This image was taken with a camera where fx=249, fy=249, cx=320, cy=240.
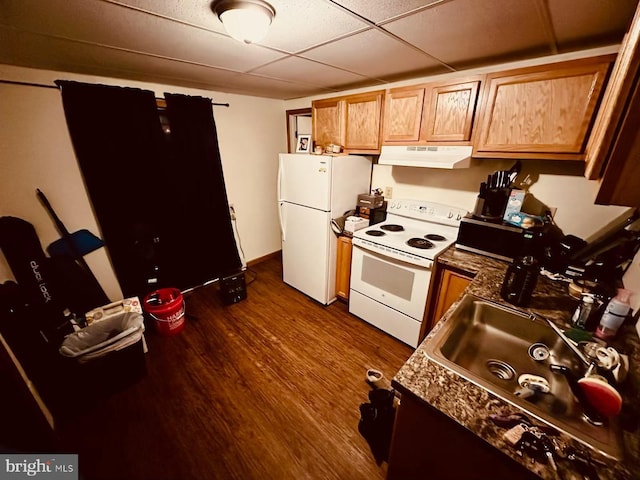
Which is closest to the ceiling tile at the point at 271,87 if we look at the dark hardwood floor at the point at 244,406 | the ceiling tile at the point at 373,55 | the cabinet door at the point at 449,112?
the ceiling tile at the point at 373,55

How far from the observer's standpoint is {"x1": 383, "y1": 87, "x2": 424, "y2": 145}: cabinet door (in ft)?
6.61

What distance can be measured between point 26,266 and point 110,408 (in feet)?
4.29

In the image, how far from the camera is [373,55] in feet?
5.55

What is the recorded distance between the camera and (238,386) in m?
1.89

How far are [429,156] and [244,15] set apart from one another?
1521 mm

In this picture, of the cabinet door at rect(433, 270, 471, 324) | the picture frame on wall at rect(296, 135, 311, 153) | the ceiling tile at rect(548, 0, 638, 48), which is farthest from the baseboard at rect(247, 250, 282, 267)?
the ceiling tile at rect(548, 0, 638, 48)

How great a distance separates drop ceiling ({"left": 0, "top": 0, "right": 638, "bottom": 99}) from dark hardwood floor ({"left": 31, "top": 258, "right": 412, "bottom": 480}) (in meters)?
2.24

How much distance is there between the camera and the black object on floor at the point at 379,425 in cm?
143

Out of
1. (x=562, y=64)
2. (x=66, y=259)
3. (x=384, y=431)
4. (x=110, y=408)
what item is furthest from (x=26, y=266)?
(x=562, y=64)

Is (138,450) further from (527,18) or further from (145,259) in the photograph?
(527,18)

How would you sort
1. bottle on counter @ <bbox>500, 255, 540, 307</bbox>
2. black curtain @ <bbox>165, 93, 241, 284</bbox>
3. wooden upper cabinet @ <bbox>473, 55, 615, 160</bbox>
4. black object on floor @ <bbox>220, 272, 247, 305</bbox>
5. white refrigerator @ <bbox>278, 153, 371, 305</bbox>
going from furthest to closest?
black object on floor @ <bbox>220, 272, 247, 305</bbox> → black curtain @ <bbox>165, 93, 241, 284</bbox> → white refrigerator @ <bbox>278, 153, 371, 305</bbox> → wooden upper cabinet @ <bbox>473, 55, 615, 160</bbox> → bottle on counter @ <bbox>500, 255, 540, 307</bbox>

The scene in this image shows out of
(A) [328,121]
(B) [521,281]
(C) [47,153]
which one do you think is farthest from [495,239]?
(C) [47,153]

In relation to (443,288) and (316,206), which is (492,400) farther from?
(316,206)

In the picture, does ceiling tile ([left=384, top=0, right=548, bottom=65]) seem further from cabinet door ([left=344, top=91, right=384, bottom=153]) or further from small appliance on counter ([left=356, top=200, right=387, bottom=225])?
small appliance on counter ([left=356, top=200, right=387, bottom=225])
